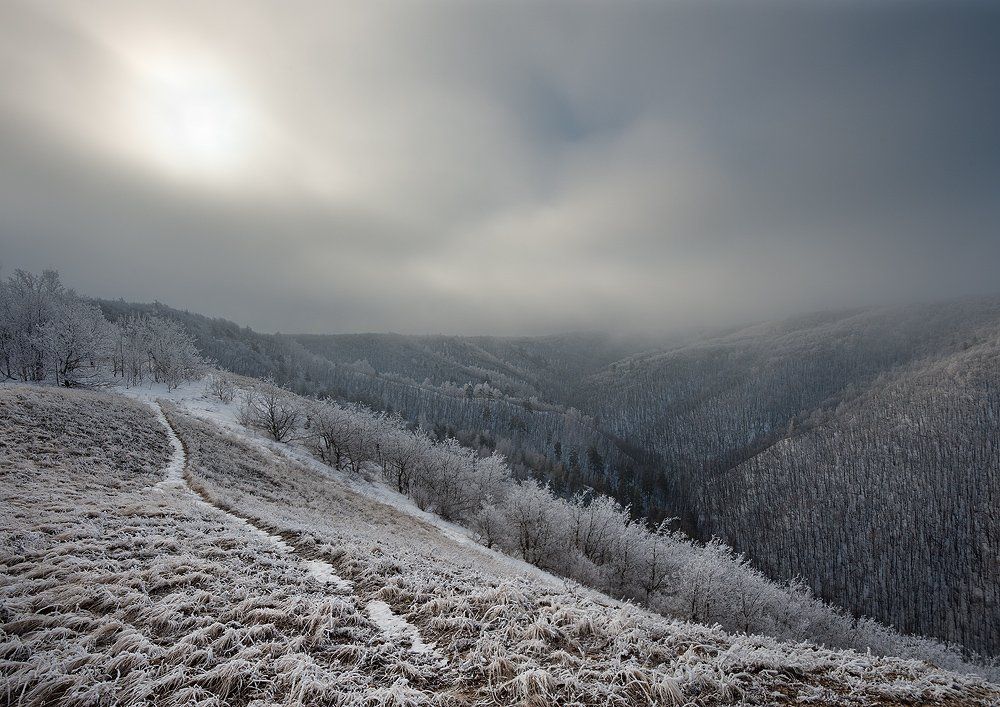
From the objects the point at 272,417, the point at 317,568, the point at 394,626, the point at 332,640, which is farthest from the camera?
the point at 272,417

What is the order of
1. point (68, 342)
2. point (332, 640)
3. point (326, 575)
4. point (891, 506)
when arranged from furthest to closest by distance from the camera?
point (891, 506)
point (68, 342)
point (326, 575)
point (332, 640)

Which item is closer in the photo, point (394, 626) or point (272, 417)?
point (394, 626)

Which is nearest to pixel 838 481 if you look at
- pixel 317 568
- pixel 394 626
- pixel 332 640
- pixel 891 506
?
pixel 891 506

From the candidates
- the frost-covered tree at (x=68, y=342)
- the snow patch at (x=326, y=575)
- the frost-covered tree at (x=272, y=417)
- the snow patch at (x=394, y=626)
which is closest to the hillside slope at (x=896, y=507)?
the frost-covered tree at (x=272, y=417)

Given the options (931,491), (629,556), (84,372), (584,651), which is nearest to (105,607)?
(584,651)

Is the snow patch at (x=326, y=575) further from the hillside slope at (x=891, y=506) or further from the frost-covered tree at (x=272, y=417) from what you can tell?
the hillside slope at (x=891, y=506)

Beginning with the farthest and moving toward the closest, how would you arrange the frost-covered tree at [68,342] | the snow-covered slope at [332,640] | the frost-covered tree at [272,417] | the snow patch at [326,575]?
the frost-covered tree at [272,417] < the frost-covered tree at [68,342] < the snow patch at [326,575] < the snow-covered slope at [332,640]

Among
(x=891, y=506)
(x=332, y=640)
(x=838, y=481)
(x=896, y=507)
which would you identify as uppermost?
(x=332, y=640)

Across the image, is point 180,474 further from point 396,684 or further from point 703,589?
point 703,589

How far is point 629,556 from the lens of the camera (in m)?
36.9

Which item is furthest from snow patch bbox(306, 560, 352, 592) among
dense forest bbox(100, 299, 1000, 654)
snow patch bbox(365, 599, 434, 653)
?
dense forest bbox(100, 299, 1000, 654)

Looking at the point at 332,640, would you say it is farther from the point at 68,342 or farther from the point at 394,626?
the point at 68,342

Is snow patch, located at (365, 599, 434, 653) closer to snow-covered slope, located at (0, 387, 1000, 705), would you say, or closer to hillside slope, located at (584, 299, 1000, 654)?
snow-covered slope, located at (0, 387, 1000, 705)

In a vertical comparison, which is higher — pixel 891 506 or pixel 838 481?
pixel 838 481
